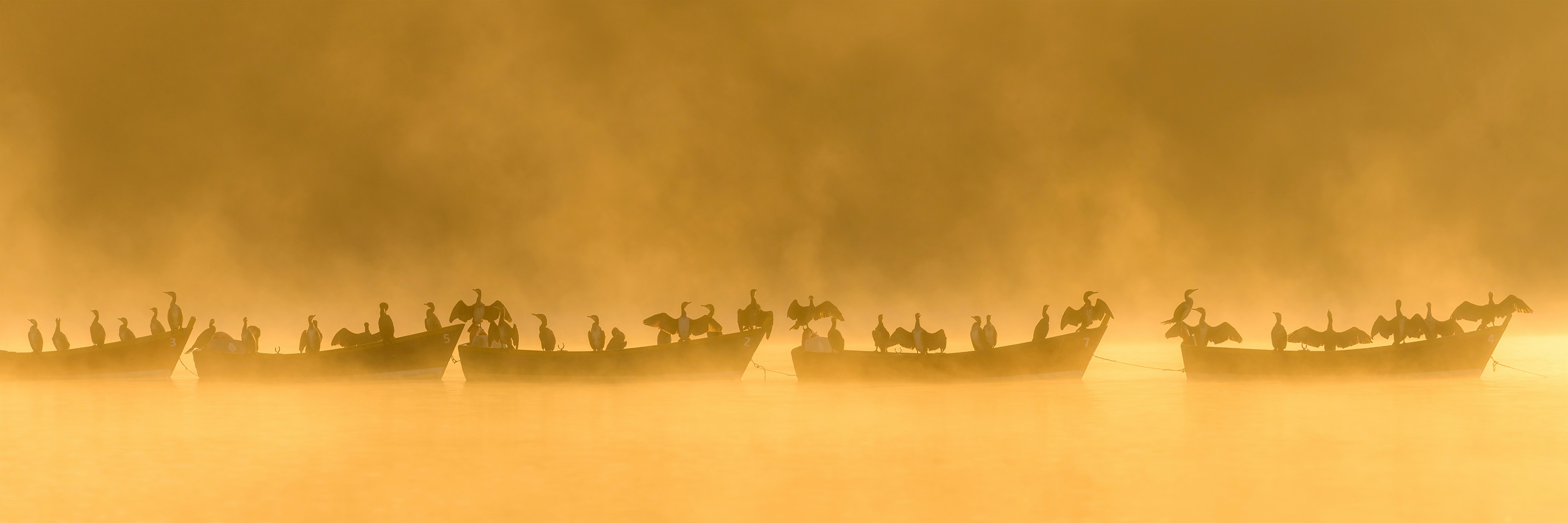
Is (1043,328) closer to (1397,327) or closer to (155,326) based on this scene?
(1397,327)

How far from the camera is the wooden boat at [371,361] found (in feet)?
133

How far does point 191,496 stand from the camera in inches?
582

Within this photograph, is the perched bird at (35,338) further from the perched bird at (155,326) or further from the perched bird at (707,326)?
the perched bird at (707,326)

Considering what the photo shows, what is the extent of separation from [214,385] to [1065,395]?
26257mm

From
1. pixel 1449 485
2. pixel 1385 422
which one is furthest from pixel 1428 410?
pixel 1449 485

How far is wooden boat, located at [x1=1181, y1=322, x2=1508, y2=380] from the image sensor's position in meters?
36.3

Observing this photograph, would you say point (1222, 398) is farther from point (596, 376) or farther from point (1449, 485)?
point (596, 376)

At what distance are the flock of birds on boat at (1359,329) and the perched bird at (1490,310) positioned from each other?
15mm

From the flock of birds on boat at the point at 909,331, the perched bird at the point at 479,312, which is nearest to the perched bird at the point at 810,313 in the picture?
the flock of birds on boat at the point at 909,331

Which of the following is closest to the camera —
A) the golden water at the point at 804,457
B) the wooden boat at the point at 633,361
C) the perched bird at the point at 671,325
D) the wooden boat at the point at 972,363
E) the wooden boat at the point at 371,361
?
the golden water at the point at 804,457

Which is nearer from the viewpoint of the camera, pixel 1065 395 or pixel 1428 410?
pixel 1428 410

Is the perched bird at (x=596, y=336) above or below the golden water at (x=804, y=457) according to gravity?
above

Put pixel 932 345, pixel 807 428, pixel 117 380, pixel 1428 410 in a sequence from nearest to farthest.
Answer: pixel 807 428
pixel 1428 410
pixel 932 345
pixel 117 380

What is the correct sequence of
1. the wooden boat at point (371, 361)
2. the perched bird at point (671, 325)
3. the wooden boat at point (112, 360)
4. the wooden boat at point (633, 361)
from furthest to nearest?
the wooden boat at point (112, 360) < the wooden boat at point (371, 361) < the perched bird at point (671, 325) < the wooden boat at point (633, 361)
